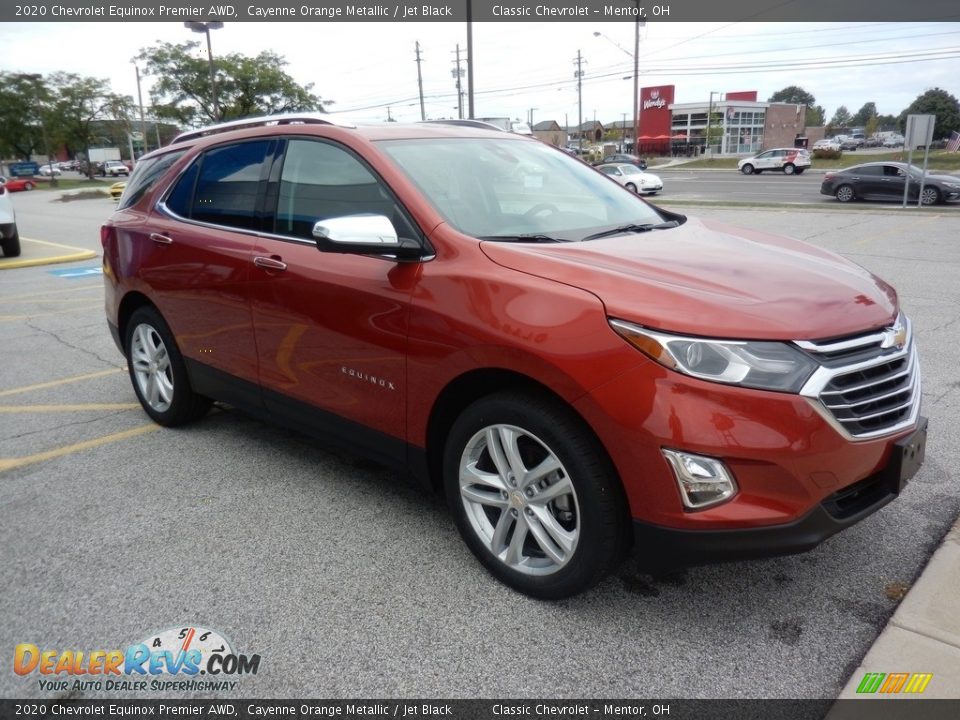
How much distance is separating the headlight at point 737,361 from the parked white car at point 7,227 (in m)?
13.8

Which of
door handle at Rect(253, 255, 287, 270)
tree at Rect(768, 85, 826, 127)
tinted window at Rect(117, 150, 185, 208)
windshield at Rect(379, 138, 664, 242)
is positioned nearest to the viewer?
windshield at Rect(379, 138, 664, 242)

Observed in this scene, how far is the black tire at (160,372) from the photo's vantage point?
4.55 m

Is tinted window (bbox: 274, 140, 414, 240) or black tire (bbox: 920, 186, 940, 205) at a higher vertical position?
tinted window (bbox: 274, 140, 414, 240)

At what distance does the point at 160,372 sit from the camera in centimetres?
474

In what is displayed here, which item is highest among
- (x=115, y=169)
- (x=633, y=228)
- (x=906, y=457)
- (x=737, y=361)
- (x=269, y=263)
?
(x=115, y=169)

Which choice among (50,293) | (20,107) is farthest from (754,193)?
(20,107)

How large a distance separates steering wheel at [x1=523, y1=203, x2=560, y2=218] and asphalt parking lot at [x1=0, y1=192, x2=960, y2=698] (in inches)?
57.5

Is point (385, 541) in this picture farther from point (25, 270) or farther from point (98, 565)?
point (25, 270)

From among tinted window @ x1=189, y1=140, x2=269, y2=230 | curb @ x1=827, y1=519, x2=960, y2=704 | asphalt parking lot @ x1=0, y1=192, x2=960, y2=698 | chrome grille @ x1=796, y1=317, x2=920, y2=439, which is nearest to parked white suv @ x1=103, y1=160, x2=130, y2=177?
tinted window @ x1=189, y1=140, x2=269, y2=230

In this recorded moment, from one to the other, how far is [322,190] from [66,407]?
10.0 ft

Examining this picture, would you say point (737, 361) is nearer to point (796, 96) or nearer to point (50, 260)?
point (50, 260)

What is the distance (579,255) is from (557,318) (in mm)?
407

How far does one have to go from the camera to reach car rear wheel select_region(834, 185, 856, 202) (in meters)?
23.4

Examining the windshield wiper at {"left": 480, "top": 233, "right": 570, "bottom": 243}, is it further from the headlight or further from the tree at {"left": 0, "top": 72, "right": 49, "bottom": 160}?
the tree at {"left": 0, "top": 72, "right": 49, "bottom": 160}
